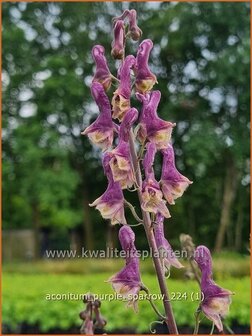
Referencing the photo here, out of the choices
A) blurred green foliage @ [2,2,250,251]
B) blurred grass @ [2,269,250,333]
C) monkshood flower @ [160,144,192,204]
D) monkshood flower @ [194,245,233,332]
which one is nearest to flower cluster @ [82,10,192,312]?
monkshood flower @ [160,144,192,204]

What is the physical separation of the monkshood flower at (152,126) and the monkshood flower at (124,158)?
0.06 m

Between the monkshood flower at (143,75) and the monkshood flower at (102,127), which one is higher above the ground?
the monkshood flower at (143,75)

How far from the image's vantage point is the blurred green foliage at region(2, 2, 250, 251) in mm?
22766

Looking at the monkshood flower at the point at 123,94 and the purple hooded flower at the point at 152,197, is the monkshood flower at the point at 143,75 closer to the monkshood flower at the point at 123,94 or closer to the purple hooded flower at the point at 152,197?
the monkshood flower at the point at 123,94

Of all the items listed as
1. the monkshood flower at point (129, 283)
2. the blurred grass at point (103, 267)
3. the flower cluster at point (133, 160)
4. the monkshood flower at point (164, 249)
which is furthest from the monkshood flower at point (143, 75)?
the blurred grass at point (103, 267)

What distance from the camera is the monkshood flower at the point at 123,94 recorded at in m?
2.05

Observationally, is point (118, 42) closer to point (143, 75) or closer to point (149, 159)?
point (143, 75)

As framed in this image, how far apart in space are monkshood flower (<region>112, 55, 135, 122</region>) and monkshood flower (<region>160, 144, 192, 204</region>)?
0.70 ft

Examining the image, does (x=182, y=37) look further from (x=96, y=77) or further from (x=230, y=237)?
(x=96, y=77)

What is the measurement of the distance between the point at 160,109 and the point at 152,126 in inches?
900

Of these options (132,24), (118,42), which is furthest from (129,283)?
(132,24)

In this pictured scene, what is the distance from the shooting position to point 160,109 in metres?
24.8

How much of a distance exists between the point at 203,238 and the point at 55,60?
30.6ft

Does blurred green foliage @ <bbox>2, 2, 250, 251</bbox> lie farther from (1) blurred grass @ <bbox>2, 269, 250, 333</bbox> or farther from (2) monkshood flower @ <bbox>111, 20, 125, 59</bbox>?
(2) monkshood flower @ <bbox>111, 20, 125, 59</bbox>
